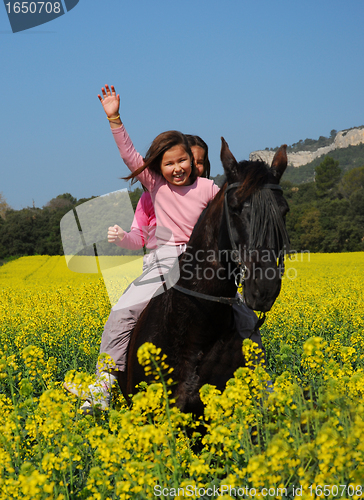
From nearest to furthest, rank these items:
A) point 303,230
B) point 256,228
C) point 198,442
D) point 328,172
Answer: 1. point 256,228
2. point 198,442
3. point 303,230
4. point 328,172

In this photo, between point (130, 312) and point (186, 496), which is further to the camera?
point (130, 312)

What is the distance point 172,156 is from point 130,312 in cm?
123

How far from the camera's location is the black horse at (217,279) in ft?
7.56

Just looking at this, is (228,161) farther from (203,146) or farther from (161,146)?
(203,146)

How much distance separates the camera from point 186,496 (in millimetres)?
1710

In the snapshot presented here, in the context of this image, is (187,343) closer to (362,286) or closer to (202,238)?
(202,238)

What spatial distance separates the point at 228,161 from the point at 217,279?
711mm

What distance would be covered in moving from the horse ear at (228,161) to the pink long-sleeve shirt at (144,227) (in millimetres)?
1098

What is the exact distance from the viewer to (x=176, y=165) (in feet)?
10.6

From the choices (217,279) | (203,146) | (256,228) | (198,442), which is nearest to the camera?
(256,228)

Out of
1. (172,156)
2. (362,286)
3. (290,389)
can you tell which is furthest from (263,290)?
(362,286)

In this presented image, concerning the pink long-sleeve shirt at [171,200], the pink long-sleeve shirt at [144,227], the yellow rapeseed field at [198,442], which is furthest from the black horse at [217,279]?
the pink long-sleeve shirt at [144,227]

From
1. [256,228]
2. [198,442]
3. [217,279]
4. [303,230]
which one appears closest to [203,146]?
[217,279]

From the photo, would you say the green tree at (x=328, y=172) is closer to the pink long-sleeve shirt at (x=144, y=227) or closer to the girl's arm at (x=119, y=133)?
the pink long-sleeve shirt at (x=144, y=227)
